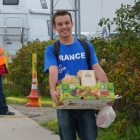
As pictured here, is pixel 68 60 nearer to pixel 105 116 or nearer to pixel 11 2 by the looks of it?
pixel 105 116

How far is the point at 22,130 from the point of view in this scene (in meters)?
9.44

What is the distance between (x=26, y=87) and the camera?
15.3 m

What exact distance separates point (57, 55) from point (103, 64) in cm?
339

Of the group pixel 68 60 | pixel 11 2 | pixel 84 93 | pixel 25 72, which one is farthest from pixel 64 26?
pixel 11 2

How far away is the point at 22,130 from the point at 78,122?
4136 millimetres

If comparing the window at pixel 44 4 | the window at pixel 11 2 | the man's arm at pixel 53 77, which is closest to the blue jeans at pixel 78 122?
the man's arm at pixel 53 77

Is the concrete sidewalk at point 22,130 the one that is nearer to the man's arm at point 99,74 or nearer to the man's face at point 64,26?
the man's arm at point 99,74

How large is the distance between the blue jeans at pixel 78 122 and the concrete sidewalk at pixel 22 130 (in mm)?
3224

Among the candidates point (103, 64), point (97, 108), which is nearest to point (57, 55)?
point (97, 108)

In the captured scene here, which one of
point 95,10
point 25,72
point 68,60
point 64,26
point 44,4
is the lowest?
point 25,72

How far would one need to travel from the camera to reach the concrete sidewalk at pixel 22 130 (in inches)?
344

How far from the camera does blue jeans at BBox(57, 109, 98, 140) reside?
5352mm

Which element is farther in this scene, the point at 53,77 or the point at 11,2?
the point at 11,2

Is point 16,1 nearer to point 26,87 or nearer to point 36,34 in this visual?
point 36,34
